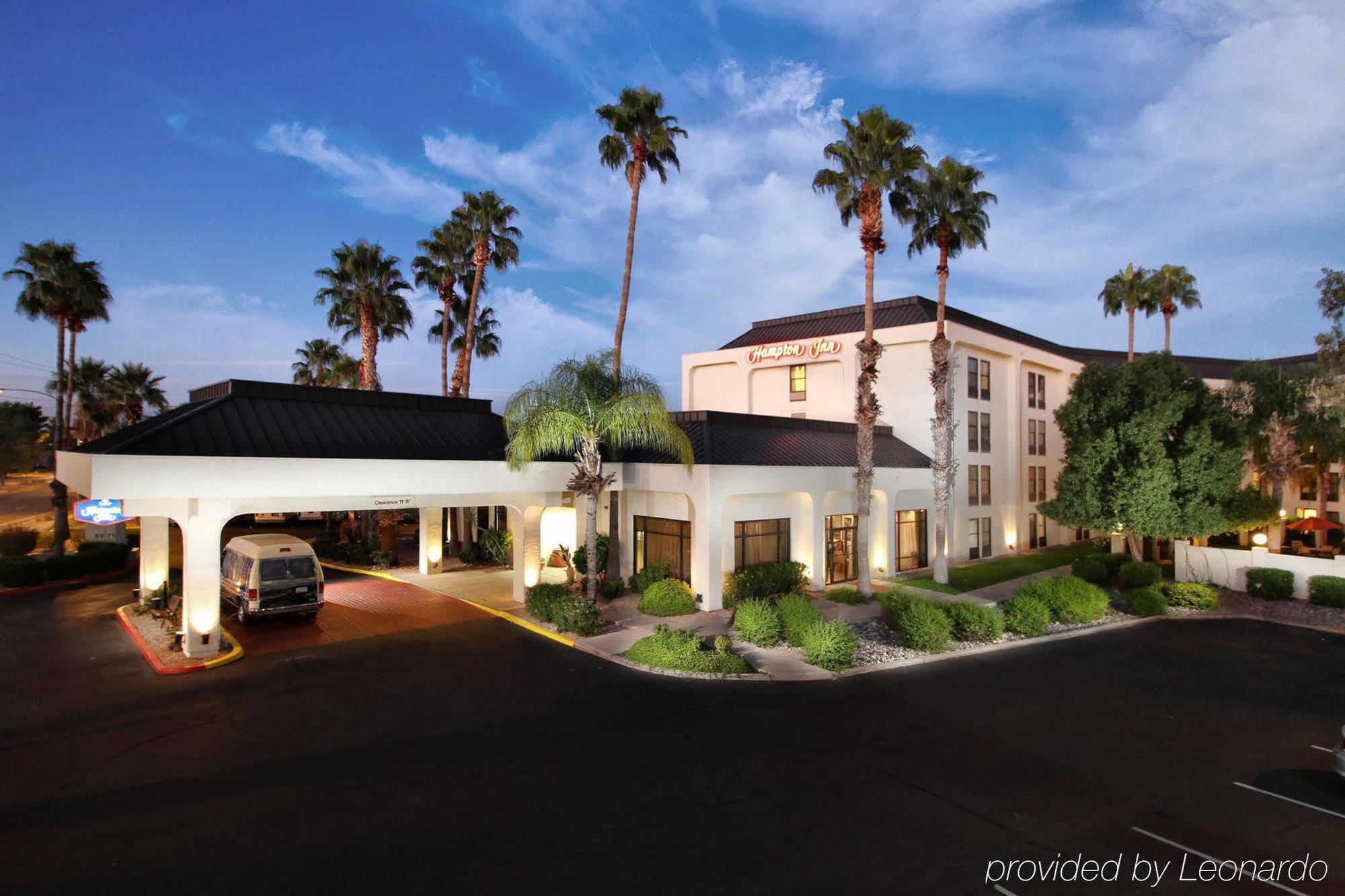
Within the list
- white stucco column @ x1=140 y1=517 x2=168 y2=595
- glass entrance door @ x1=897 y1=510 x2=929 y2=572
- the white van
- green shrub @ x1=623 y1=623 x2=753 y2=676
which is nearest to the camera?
green shrub @ x1=623 y1=623 x2=753 y2=676

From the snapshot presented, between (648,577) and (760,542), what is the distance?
434 cm

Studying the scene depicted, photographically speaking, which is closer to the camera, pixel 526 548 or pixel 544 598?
pixel 544 598

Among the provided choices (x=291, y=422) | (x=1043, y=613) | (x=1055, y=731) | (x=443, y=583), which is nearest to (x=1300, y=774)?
(x=1055, y=731)

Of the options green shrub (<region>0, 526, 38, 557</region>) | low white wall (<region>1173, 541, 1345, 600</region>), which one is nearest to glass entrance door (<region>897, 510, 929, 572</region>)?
low white wall (<region>1173, 541, 1345, 600</region>)

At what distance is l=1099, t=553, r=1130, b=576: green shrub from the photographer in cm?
2642

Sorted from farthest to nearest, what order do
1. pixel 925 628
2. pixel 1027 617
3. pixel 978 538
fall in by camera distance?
1. pixel 978 538
2. pixel 1027 617
3. pixel 925 628

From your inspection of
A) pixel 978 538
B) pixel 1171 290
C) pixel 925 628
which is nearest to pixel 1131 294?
pixel 1171 290

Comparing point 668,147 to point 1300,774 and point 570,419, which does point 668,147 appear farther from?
point 1300,774

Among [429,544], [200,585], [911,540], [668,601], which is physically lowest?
[668,601]

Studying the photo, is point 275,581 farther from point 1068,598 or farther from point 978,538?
point 978,538

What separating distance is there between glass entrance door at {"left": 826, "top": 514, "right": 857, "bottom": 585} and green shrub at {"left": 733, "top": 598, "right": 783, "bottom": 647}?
9.02 meters

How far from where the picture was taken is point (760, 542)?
944 inches

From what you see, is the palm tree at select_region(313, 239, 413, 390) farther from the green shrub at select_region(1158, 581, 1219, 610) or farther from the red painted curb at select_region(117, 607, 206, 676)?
the green shrub at select_region(1158, 581, 1219, 610)

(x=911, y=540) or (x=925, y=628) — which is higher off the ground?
(x=911, y=540)
